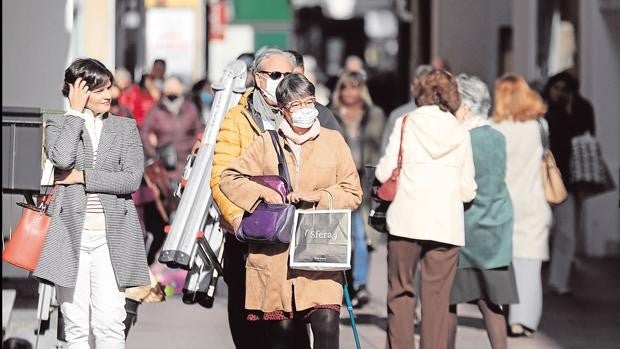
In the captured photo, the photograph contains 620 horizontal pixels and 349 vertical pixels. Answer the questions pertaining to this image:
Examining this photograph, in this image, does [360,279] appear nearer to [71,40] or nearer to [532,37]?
A: [71,40]

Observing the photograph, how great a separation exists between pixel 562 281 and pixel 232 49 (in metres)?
22.6

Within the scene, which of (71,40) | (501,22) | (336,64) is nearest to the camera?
(71,40)

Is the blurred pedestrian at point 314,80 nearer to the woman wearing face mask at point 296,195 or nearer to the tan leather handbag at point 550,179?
the woman wearing face mask at point 296,195

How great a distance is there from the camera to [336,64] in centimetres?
5422

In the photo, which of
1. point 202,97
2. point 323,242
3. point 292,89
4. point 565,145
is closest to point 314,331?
point 323,242

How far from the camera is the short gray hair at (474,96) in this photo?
9.77 m

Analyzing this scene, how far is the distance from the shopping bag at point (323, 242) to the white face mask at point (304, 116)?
0.43 m

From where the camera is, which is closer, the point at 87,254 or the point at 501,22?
the point at 87,254

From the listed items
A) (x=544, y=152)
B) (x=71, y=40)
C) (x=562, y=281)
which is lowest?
(x=562, y=281)

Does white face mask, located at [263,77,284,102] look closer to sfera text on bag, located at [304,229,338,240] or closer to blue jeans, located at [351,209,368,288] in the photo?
sfera text on bag, located at [304,229,338,240]

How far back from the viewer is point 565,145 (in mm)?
14242

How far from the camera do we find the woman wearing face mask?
7.21m

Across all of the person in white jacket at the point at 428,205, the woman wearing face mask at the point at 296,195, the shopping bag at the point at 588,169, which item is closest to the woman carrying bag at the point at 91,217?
the woman wearing face mask at the point at 296,195

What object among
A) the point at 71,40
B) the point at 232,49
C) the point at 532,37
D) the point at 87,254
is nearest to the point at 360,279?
the point at 71,40
